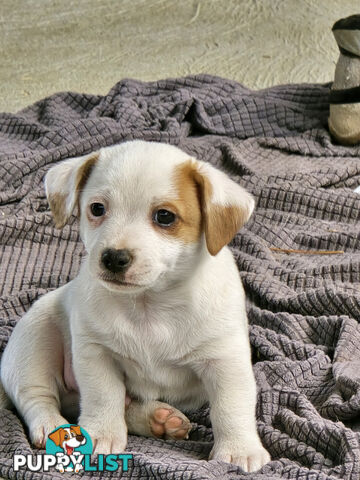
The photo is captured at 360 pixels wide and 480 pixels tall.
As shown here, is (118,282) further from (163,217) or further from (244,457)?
(244,457)

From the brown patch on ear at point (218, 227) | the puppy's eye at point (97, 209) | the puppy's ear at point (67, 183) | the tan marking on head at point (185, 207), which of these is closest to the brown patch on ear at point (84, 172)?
the puppy's ear at point (67, 183)

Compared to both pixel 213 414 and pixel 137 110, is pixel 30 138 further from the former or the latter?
pixel 213 414

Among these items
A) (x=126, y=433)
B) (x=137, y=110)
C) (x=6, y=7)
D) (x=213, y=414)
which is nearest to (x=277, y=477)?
(x=213, y=414)

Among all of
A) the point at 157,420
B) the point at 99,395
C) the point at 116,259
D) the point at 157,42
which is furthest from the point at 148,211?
the point at 157,42

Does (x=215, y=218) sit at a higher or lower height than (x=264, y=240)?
higher

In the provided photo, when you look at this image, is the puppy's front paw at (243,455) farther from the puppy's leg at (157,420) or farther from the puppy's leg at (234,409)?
the puppy's leg at (157,420)

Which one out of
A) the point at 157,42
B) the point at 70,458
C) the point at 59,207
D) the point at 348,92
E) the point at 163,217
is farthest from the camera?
the point at 157,42

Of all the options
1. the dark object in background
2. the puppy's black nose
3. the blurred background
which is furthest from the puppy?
the blurred background
